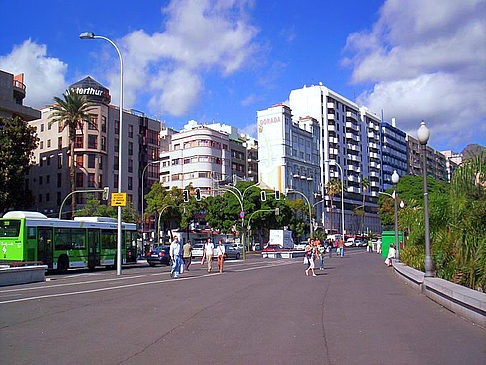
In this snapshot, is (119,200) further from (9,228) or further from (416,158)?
(416,158)

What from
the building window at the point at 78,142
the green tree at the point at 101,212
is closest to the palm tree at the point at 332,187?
the green tree at the point at 101,212

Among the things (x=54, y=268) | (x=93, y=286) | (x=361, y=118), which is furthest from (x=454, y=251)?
(x=361, y=118)

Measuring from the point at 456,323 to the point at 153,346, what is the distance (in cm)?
590

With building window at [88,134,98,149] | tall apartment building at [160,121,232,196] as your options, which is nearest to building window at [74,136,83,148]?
building window at [88,134,98,149]

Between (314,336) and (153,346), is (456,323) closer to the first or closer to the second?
(314,336)

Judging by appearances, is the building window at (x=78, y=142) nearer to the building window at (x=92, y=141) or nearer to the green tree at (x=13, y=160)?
the building window at (x=92, y=141)

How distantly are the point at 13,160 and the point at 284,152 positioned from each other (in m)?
53.6

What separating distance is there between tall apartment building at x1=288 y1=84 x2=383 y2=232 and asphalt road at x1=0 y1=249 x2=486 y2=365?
86277mm

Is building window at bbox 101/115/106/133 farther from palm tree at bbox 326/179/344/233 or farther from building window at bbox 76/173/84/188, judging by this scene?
palm tree at bbox 326/179/344/233

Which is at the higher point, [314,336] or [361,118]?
→ [361,118]

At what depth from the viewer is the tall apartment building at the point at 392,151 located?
130 meters

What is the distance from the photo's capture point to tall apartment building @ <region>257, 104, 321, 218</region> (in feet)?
307

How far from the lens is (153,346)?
26.8 ft

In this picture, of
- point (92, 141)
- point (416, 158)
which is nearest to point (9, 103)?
point (92, 141)
